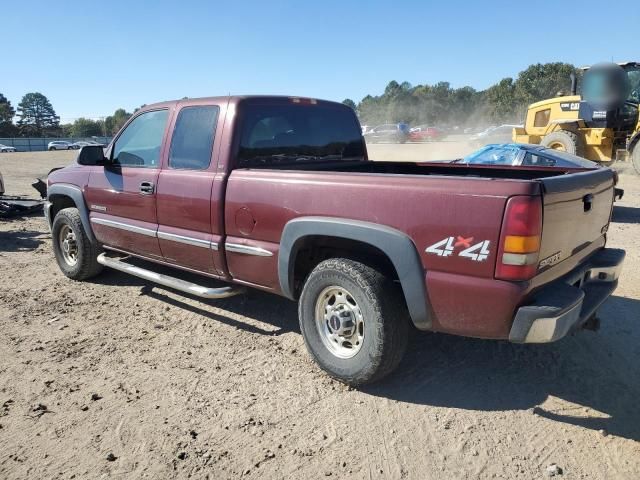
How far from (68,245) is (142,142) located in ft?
5.85

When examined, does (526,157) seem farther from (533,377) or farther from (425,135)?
(425,135)

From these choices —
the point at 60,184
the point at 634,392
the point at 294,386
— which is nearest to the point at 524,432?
the point at 634,392

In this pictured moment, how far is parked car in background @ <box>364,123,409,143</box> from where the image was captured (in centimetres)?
4266

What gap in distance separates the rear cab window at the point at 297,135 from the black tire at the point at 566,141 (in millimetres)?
10259

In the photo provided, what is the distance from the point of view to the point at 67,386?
11.3ft

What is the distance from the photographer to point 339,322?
3396 mm

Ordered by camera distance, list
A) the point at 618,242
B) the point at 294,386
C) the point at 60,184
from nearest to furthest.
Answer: the point at 294,386
the point at 60,184
the point at 618,242

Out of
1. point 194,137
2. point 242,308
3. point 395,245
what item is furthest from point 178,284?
point 395,245

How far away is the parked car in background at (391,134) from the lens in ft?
140

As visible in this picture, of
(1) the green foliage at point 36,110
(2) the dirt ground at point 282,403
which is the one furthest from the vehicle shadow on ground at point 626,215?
(1) the green foliage at point 36,110

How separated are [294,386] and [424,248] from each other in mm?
1344

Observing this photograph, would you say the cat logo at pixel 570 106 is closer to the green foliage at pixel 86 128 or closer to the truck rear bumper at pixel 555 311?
the truck rear bumper at pixel 555 311

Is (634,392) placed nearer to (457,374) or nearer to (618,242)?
(457,374)

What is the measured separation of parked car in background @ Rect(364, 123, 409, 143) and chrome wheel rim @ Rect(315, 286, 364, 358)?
40.6 metres
